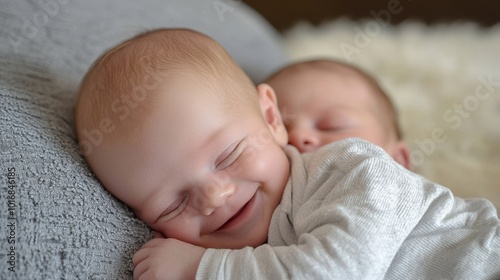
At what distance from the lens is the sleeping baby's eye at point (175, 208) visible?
94 cm

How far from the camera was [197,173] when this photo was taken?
91cm

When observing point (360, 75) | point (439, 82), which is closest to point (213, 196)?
point (360, 75)

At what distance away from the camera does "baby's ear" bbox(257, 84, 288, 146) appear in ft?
3.62

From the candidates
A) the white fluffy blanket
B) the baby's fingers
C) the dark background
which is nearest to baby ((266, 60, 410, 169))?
the white fluffy blanket

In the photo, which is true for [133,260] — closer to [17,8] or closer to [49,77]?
[49,77]

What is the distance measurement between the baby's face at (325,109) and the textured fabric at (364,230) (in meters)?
0.24

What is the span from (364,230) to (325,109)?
51cm

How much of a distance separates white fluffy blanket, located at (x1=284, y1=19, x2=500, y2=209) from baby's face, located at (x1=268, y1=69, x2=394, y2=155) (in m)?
0.27

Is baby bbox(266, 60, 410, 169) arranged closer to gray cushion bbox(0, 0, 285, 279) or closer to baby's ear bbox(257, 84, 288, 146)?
baby's ear bbox(257, 84, 288, 146)

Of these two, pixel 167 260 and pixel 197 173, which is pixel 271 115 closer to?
pixel 197 173

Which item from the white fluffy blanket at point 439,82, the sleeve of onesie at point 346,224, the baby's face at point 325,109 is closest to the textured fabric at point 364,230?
the sleeve of onesie at point 346,224

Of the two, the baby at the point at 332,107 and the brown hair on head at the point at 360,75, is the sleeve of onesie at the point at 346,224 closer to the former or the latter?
the baby at the point at 332,107

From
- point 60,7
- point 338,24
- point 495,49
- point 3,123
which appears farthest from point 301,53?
point 3,123

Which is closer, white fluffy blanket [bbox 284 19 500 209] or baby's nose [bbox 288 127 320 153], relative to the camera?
baby's nose [bbox 288 127 320 153]
